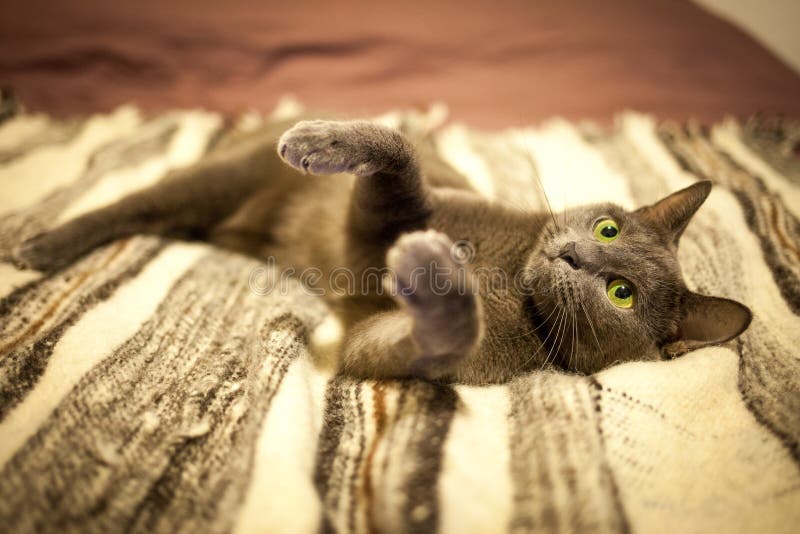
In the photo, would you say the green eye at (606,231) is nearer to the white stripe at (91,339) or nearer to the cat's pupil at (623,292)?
the cat's pupil at (623,292)

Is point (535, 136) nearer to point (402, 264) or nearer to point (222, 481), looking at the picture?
point (402, 264)

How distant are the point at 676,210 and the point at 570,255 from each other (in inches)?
11.9

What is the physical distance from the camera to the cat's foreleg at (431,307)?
0.72m

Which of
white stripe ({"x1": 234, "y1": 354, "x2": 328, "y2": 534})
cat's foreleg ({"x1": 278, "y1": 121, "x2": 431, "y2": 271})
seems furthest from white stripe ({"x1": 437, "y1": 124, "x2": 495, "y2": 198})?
white stripe ({"x1": 234, "y1": 354, "x2": 328, "y2": 534})

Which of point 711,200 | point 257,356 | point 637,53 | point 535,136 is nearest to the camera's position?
point 257,356

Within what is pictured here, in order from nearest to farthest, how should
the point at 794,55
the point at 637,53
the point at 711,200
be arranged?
the point at 711,200, the point at 637,53, the point at 794,55

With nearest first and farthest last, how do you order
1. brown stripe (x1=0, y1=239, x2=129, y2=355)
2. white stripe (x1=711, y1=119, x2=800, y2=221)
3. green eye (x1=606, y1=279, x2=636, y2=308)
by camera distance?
brown stripe (x1=0, y1=239, x2=129, y2=355) < green eye (x1=606, y1=279, x2=636, y2=308) < white stripe (x1=711, y1=119, x2=800, y2=221)

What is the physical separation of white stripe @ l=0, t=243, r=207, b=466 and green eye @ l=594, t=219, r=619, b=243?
3.02 feet

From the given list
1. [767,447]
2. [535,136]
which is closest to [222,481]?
[767,447]

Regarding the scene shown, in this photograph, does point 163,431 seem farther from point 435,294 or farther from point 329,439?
point 435,294

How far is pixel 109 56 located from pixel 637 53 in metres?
2.04

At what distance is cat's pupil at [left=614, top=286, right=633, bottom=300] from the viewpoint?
0.95 metres

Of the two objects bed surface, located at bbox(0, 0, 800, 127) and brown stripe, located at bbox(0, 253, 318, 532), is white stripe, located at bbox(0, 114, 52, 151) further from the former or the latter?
brown stripe, located at bbox(0, 253, 318, 532)

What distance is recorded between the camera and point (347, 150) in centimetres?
90
